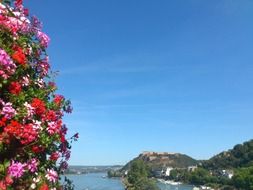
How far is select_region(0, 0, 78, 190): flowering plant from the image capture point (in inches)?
286

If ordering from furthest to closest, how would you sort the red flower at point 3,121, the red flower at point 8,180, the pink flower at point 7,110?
the pink flower at point 7,110
the red flower at point 3,121
the red flower at point 8,180

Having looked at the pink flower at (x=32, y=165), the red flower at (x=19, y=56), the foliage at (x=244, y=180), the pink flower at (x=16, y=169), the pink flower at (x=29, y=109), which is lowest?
the pink flower at (x=16, y=169)

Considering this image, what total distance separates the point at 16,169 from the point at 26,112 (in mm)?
959

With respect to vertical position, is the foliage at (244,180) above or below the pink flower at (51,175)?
above

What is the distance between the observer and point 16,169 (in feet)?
23.1

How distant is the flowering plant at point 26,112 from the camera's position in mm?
7254

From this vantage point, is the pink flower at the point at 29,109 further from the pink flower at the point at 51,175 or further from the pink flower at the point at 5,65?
the pink flower at the point at 51,175

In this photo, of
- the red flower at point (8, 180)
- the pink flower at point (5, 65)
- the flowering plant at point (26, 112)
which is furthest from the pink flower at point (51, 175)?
the pink flower at point (5, 65)

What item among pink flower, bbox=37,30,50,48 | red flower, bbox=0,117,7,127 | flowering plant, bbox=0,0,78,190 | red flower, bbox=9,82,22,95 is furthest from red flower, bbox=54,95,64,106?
red flower, bbox=0,117,7,127

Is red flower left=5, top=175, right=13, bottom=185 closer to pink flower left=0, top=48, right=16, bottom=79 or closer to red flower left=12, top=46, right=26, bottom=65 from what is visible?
pink flower left=0, top=48, right=16, bottom=79

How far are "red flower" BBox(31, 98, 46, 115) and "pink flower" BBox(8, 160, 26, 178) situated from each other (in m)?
1.08

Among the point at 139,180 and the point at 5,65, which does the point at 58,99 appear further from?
the point at 139,180

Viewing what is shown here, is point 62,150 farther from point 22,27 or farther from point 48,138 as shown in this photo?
point 22,27

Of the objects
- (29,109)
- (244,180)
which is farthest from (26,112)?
(244,180)
